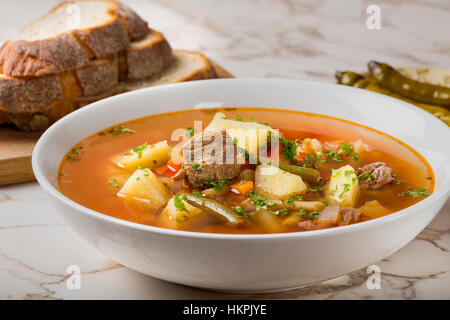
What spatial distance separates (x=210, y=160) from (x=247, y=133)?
1.05 feet

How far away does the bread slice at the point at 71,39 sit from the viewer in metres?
3.57

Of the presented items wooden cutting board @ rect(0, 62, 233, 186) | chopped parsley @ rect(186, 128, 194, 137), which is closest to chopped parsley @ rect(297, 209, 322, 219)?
chopped parsley @ rect(186, 128, 194, 137)

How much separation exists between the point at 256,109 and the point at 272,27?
288 centimetres

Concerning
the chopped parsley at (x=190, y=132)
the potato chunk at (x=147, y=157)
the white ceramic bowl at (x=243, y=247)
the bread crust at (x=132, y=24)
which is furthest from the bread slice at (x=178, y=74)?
the white ceramic bowl at (x=243, y=247)

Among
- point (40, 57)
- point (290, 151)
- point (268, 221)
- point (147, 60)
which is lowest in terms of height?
point (268, 221)

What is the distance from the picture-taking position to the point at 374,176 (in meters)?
2.57

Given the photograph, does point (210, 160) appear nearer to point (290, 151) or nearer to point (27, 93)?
point (290, 151)

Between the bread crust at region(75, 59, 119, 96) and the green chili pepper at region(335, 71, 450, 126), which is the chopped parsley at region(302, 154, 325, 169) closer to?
the green chili pepper at region(335, 71, 450, 126)

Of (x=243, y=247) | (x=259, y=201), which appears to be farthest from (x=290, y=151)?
(x=243, y=247)

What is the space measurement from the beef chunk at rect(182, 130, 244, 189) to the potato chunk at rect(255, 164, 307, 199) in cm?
12

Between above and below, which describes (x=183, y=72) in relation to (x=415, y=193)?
above

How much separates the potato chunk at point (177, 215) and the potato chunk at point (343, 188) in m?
0.55

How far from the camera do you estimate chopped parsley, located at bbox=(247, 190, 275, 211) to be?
2330 millimetres

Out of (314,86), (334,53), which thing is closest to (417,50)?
(334,53)
